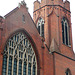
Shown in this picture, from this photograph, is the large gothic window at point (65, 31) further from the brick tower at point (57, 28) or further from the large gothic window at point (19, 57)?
the large gothic window at point (19, 57)

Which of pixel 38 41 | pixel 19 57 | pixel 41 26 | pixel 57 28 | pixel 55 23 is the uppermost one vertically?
pixel 55 23

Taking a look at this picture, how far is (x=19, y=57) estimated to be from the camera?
25.3 metres

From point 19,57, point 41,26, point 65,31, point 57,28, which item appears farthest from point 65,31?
point 19,57

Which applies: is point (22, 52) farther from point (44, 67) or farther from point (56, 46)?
point (56, 46)

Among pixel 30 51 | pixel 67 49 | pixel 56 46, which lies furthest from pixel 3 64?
pixel 67 49

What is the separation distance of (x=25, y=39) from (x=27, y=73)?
4.15 m

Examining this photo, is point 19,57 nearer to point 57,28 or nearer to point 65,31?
point 57,28

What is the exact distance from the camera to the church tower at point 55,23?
32188 mm

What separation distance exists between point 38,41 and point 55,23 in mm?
5976

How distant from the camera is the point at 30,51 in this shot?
27.2 metres

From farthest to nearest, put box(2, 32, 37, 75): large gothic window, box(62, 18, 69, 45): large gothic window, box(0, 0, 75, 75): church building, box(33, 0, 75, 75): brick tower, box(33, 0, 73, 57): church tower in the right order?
box(62, 18, 69, 45): large gothic window → box(33, 0, 73, 57): church tower → box(33, 0, 75, 75): brick tower → box(0, 0, 75, 75): church building → box(2, 32, 37, 75): large gothic window

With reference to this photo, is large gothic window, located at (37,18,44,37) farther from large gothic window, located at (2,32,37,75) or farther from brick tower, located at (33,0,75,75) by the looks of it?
large gothic window, located at (2,32,37,75)

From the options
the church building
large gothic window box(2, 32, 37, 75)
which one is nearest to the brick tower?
the church building

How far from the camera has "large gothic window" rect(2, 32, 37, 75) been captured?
2379cm
